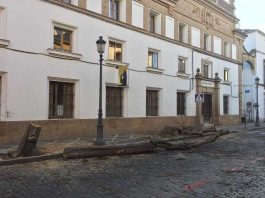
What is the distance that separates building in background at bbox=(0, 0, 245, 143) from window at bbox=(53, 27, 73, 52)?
0.15ft

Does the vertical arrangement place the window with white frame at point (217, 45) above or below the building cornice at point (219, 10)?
below

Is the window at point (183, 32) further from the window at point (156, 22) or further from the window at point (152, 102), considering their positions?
the window at point (152, 102)

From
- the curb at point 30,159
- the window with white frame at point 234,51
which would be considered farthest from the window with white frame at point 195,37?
the curb at point 30,159

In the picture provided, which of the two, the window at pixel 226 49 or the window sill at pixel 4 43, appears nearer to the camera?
the window sill at pixel 4 43

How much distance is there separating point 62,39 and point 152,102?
25.8 feet

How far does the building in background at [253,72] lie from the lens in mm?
38906

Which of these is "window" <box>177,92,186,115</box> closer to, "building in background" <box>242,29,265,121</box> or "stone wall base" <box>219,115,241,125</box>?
"stone wall base" <box>219,115,241,125</box>

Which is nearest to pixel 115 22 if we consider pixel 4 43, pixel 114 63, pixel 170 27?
pixel 114 63

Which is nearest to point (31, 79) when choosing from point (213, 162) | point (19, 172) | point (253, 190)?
point (19, 172)

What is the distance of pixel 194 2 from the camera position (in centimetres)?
2803

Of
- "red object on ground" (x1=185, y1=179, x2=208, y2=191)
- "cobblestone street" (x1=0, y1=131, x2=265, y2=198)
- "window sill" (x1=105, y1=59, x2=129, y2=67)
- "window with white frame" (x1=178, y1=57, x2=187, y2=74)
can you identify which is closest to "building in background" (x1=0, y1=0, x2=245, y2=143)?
"window sill" (x1=105, y1=59, x2=129, y2=67)

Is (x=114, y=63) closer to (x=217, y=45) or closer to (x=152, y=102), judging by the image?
(x=152, y=102)

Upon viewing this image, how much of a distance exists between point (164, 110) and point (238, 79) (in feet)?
42.2

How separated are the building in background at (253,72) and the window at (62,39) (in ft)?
79.2
